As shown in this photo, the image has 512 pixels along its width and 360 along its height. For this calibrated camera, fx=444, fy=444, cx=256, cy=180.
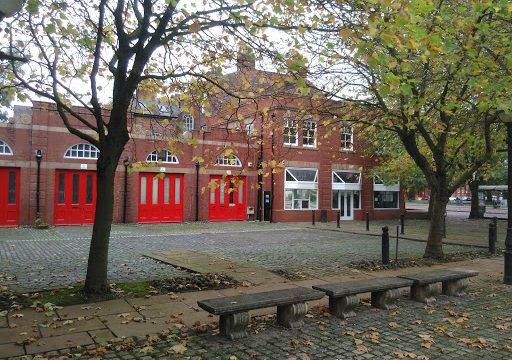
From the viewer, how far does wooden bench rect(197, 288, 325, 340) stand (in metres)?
5.56

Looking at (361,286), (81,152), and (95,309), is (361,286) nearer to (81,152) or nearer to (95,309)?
(95,309)

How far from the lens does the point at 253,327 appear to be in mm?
6176

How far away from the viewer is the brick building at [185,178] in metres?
20.6

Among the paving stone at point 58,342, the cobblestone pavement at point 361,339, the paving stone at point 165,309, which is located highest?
the paving stone at point 58,342

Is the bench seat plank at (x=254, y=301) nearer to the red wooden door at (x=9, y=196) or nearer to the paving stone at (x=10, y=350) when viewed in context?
the paving stone at (x=10, y=350)

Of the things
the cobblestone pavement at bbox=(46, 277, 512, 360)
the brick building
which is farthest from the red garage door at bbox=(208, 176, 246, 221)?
the cobblestone pavement at bbox=(46, 277, 512, 360)

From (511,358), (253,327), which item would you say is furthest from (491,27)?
(253,327)

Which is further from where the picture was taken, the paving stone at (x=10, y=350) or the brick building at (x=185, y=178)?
the brick building at (x=185, y=178)

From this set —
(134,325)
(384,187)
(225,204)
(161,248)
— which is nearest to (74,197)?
(225,204)

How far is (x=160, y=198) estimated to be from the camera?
24.3m

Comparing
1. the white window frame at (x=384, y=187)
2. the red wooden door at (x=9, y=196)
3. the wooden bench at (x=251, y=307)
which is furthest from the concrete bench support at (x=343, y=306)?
the white window frame at (x=384, y=187)

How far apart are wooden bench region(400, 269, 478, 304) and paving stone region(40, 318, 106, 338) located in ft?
17.3

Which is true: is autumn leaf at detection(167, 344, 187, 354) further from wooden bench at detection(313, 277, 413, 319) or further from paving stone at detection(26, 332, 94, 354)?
wooden bench at detection(313, 277, 413, 319)

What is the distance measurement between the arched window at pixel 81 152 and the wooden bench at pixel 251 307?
18.2 metres
